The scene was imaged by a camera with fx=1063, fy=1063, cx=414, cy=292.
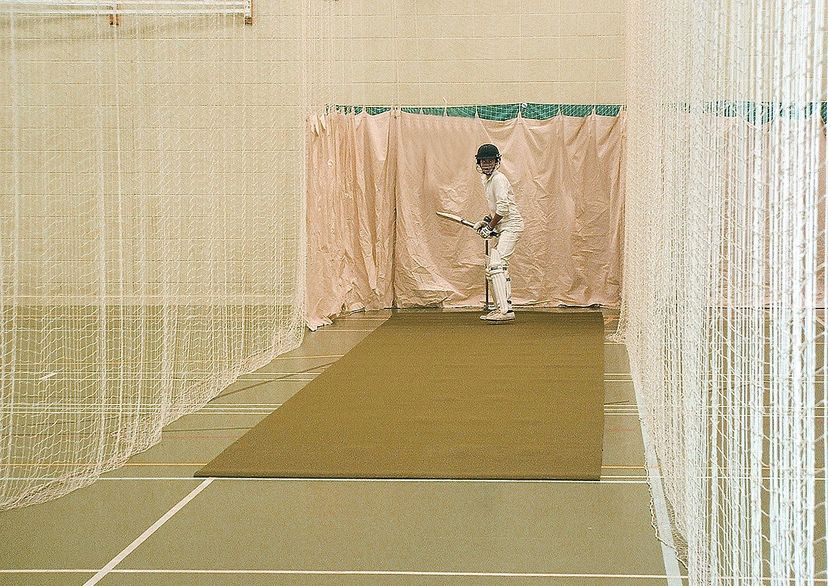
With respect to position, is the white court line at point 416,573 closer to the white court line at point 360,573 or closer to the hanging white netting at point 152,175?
the white court line at point 360,573

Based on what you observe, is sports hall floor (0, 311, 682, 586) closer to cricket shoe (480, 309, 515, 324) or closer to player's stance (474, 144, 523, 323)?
cricket shoe (480, 309, 515, 324)

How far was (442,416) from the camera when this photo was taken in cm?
618

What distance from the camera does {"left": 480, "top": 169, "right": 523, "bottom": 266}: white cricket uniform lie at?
1095 centimetres

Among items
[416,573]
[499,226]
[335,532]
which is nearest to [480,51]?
[499,226]

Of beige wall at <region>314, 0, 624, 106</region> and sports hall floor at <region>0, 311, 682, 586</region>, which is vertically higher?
beige wall at <region>314, 0, 624, 106</region>

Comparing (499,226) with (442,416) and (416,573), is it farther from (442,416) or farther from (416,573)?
(416,573)

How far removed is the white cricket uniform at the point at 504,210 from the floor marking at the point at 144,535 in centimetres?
658

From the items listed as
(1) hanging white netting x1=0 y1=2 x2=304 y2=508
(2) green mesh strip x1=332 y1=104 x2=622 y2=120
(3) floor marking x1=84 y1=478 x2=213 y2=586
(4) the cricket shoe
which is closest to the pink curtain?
(2) green mesh strip x1=332 y1=104 x2=622 y2=120

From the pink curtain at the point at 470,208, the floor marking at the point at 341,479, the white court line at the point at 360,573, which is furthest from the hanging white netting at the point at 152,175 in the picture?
the white court line at the point at 360,573

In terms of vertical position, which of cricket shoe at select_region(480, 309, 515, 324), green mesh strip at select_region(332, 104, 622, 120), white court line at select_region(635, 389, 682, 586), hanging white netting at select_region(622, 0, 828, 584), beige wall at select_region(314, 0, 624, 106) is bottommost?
white court line at select_region(635, 389, 682, 586)

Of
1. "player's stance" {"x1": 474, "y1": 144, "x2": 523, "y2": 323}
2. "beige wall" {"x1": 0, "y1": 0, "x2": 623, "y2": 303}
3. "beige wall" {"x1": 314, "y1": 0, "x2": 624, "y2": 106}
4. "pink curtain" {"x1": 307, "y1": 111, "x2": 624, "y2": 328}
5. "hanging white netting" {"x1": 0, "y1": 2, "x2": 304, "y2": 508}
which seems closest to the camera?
"hanging white netting" {"x1": 0, "y1": 2, "x2": 304, "y2": 508}

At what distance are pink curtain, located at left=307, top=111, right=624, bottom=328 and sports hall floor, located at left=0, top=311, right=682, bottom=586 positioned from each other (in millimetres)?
7154

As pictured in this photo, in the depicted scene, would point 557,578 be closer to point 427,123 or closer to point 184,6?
point 427,123

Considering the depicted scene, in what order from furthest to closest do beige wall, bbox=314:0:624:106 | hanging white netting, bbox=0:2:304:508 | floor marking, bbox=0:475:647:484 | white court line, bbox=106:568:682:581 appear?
beige wall, bbox=314:0:624:106 < hanging white netting, bbox=0:2:304:508 < floor marking, bbox=0:475:647:484 < white court line, bbox=106:568:682:581
